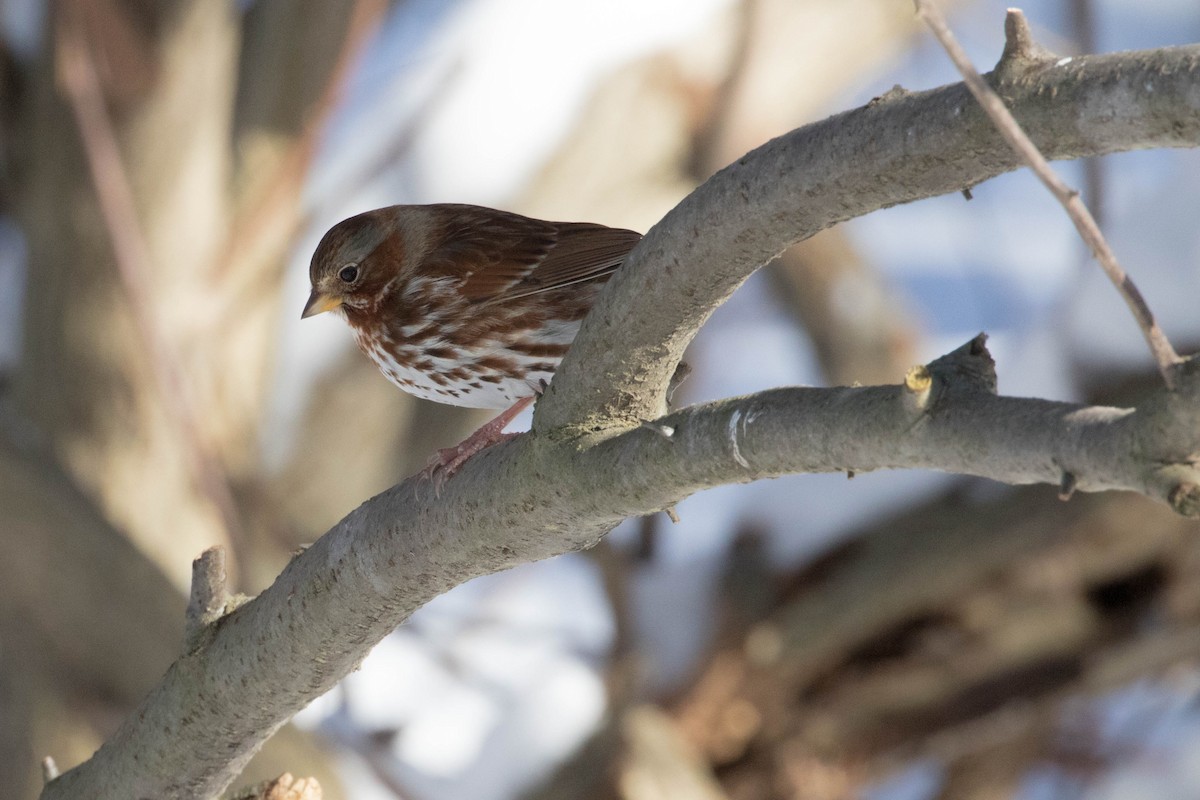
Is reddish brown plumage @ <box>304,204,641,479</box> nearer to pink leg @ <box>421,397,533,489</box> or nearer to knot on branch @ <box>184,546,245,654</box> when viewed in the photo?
pink leg @ <box>421,397,533,489</box>

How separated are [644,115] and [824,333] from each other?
1.62 m

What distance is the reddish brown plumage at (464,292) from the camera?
2.98 meters

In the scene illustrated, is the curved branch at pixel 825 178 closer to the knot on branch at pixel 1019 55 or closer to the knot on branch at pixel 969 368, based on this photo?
the knot on branch at pixel 1019 55

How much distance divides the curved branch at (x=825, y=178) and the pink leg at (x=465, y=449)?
330mm

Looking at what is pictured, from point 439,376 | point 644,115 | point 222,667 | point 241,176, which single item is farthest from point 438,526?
point 644,115

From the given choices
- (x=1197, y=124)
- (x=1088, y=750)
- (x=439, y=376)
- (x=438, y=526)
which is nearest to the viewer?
(x=1197, y=124)

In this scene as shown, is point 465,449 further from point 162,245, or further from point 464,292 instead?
point 162,245

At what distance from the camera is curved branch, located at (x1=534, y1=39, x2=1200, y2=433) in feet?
4.55

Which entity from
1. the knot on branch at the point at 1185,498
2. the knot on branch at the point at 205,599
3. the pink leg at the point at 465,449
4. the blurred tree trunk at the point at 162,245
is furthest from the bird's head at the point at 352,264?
the blurred tree trunk at the point at 162,245

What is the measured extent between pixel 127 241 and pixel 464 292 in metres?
2.83

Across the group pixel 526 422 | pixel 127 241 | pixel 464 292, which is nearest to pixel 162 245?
pixel 127 241

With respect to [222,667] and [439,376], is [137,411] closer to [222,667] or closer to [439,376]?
[439,376]

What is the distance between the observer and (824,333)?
7625mm

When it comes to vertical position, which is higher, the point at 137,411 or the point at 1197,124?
the point at 137,411
